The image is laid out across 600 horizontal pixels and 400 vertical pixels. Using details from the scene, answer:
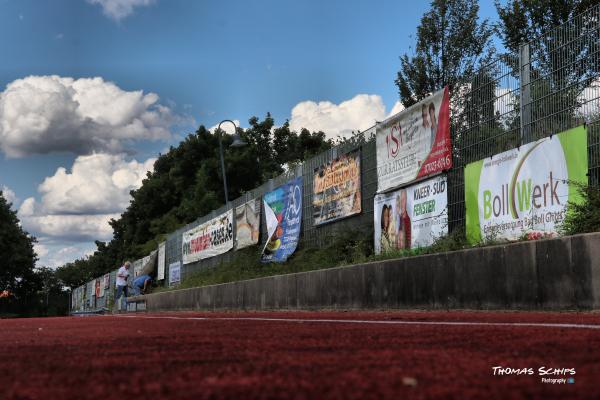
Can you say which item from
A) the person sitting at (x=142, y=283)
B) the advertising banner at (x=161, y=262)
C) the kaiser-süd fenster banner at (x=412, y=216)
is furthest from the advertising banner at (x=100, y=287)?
the kaiser-süd fenster banner at (x=412, y=216)

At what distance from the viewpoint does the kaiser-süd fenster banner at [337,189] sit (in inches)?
595

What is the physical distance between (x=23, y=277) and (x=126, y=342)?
8361 cm

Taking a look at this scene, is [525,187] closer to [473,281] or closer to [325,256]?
[473,281]

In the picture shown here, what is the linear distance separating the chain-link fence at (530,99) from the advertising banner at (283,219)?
23.0 ft

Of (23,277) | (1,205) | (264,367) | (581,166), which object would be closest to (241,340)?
(264,367)

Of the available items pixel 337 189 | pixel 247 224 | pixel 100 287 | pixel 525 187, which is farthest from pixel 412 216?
pixel 100 287

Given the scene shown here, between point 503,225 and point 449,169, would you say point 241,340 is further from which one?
point 449,169

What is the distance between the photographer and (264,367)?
2.98m

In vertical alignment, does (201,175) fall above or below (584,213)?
above

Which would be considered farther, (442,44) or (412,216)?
(442,44)

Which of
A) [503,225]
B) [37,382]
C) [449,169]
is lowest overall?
[37,382]

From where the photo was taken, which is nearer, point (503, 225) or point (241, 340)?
point (241, 340)

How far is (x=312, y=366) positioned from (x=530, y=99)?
7959mm

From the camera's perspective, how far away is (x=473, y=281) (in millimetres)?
9414
